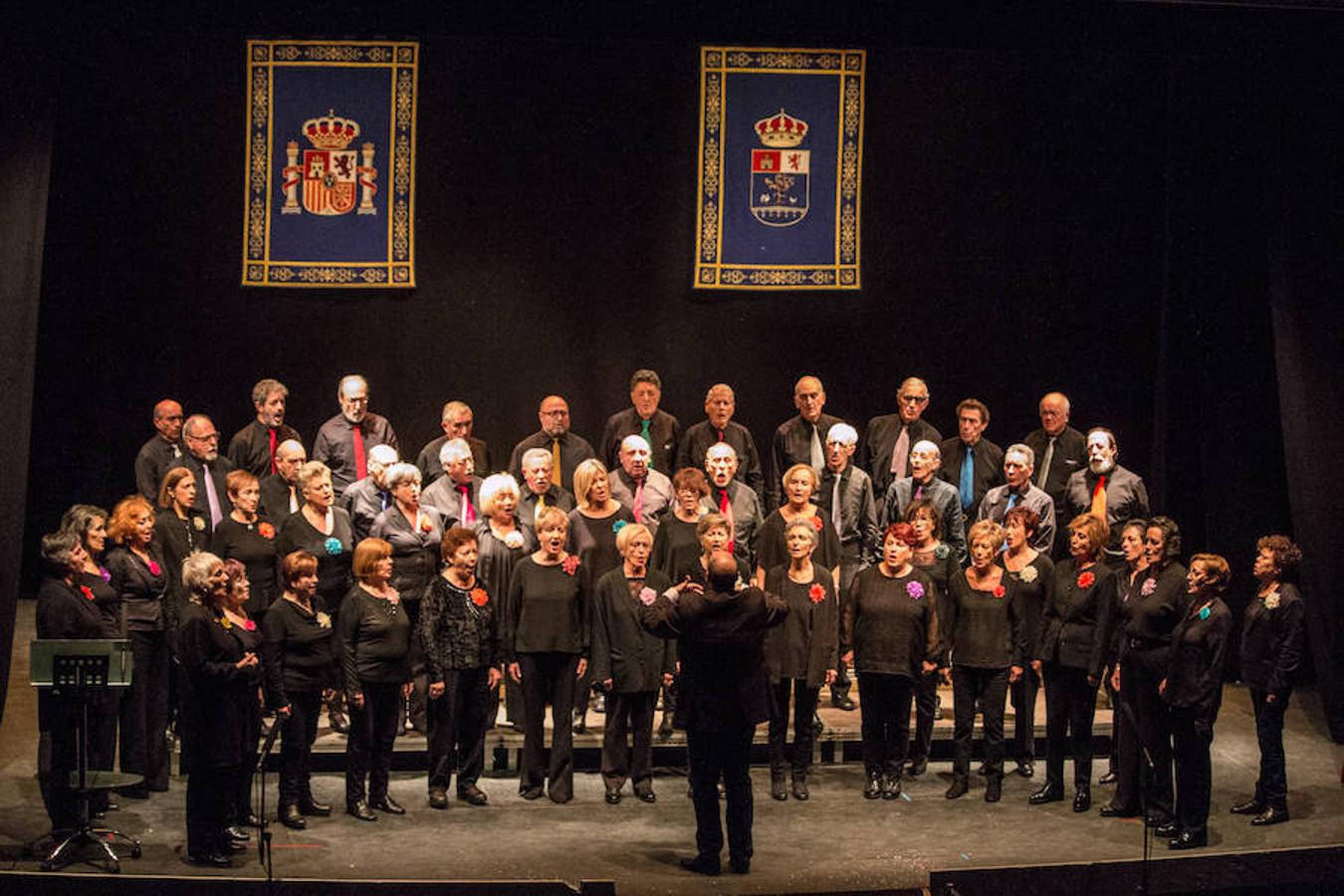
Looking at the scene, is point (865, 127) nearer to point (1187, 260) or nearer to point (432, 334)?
point (1187, 260)

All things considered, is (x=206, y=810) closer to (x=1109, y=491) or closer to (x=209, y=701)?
(x=209, y=701)

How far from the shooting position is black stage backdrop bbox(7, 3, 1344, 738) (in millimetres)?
10805

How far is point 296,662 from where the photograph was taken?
25.0ft

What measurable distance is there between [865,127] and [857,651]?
13.7 feet

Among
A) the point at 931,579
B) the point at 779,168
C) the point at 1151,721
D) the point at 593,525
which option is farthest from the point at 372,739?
the point at 779,168

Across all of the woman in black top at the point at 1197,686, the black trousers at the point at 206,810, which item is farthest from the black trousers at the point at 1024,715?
the black trousers at the point at 206,810

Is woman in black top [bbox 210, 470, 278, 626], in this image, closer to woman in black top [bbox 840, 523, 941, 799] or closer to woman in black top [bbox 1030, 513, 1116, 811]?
woman in black top [bbox 840, 523, 941, 799]

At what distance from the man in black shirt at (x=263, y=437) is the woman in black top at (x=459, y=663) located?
2.17 meters

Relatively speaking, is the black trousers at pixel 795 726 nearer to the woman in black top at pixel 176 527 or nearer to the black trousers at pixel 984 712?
the black trousers at pixel 984 712

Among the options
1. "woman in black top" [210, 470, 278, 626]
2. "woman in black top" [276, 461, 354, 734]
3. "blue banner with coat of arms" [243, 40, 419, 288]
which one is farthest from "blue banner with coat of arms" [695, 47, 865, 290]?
"woman in black top" [210, 470, 278, 626]

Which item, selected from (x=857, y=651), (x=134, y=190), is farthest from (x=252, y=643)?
(x=134, y=190)

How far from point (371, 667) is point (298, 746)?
0.51 m

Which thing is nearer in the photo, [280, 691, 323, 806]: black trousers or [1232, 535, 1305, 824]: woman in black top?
[280, 691, 323, 806]: black trousers

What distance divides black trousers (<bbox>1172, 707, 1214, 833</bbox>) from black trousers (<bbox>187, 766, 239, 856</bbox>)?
428cm
